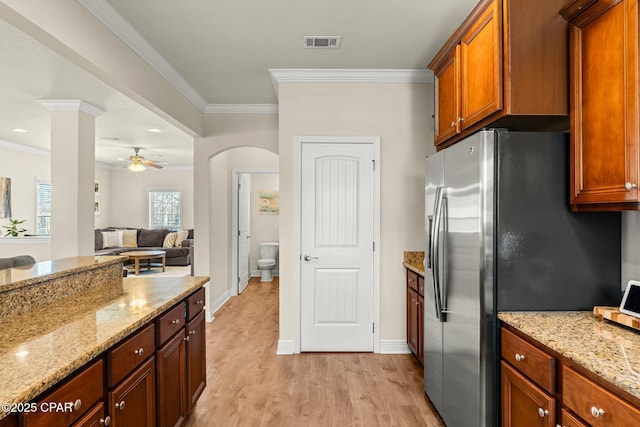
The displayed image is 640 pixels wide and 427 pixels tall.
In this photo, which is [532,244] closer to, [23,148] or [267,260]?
[267,260]

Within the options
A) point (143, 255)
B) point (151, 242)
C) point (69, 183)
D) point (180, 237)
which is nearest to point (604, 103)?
point (69, 183)

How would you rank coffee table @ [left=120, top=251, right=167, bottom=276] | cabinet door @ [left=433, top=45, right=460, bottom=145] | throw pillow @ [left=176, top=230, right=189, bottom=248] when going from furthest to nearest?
1. throw pillow @ [left=176, top=230, right=189, bottom=248]
2. coffee table @ [left=120, top=251, right=167, bottom=276]
3. cabinet door @ [left=433, top=45, right=460, bottom=145]

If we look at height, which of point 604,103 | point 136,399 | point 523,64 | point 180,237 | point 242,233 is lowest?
point 136,399

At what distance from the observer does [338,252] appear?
135 inches

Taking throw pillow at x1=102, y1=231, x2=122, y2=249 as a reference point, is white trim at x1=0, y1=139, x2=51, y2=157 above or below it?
above

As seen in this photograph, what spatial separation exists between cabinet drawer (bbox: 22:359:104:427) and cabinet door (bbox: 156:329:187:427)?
0.52m

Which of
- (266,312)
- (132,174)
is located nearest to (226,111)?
(266,312)

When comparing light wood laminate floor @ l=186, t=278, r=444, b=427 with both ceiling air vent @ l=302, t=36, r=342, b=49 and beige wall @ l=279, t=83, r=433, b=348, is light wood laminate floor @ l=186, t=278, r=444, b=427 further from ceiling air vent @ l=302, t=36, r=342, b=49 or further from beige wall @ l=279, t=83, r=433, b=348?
ceiling air vent @ l=302, t=36, r=342, b=49

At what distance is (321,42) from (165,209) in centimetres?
864

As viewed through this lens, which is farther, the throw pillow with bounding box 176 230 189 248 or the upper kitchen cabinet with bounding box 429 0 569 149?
the throw pillow with bounding box 176 230 189 248

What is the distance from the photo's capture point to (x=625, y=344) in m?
1.33

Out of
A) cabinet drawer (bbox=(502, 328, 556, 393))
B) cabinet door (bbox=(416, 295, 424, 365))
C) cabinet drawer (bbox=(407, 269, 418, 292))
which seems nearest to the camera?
cabinet drawer (bbox=(502, 328, 556, 393))

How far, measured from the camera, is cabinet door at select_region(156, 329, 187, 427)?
1.83 meters

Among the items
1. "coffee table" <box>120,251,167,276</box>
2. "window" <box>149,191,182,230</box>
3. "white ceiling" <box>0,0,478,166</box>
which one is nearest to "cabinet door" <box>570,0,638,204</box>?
"white ceiling" <box>0,0,478,166</box>
